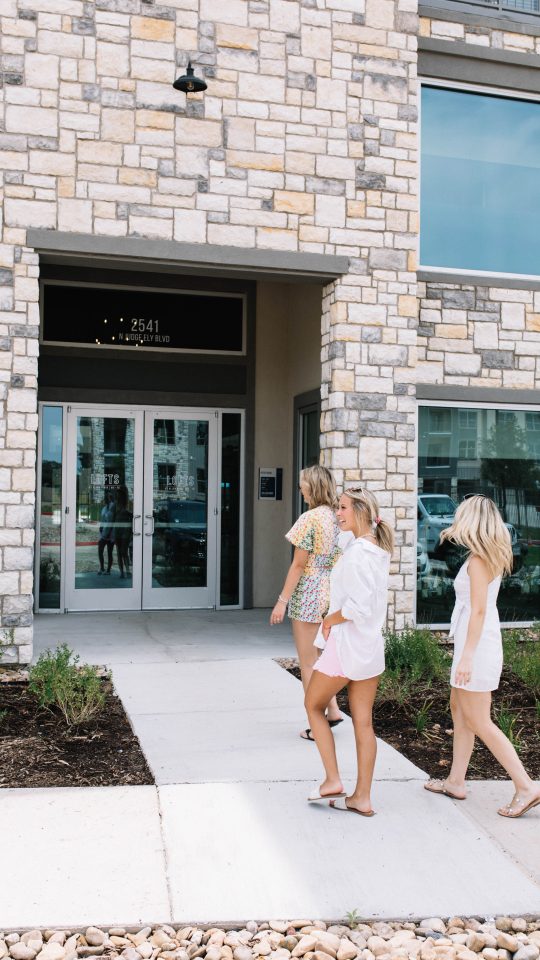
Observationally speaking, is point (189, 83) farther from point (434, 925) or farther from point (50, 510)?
point (434, 925)

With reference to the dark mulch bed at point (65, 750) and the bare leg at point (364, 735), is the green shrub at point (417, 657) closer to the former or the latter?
the dark mulch bed at point (65, 750)

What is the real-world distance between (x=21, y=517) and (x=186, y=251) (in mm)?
2786

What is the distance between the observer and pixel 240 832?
464cm

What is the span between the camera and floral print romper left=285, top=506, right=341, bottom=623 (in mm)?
6207

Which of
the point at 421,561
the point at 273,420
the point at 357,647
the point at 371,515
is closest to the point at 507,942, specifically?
the point at 357,647

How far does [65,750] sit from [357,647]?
2194mm

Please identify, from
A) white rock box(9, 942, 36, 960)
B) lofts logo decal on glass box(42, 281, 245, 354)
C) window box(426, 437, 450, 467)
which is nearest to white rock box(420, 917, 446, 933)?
white rock box(9, 942, 36, 960)

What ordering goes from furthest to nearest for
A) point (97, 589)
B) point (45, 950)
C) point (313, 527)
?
point (97, 589), point (313, 527), point (45, 950)

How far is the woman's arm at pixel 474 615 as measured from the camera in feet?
16.0

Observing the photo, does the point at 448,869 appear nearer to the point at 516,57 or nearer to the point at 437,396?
the point at 437,396

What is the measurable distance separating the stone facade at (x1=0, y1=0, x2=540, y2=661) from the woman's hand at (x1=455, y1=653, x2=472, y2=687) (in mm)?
4339

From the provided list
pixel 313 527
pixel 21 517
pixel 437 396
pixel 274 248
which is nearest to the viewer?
pixel 313 527

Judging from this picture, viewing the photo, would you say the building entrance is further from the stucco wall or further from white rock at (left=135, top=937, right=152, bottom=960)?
white rock at (left=135, top=937, right=152, bottom=960)

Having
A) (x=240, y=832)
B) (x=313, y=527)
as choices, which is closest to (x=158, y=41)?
(x=313, y=527)
